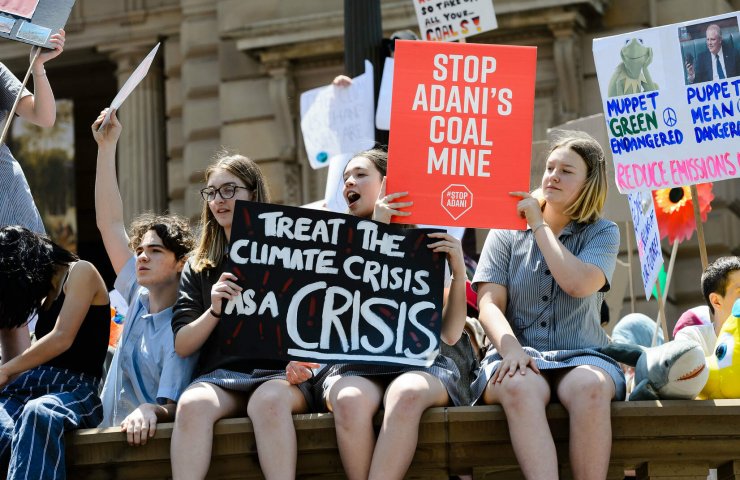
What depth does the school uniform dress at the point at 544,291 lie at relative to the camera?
17.4ft

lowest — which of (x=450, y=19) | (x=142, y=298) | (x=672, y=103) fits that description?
(x=142, y=298)

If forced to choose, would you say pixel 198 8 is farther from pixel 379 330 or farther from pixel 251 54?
pixel 379 330

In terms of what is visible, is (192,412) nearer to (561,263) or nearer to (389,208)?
(389,208)

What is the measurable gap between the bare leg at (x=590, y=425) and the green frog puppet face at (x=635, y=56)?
1.91 metres

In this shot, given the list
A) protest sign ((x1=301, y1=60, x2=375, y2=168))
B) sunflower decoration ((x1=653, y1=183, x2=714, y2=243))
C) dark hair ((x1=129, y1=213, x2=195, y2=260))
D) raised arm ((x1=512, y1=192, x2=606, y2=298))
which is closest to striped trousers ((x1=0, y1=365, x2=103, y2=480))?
dark hair ((x1=129, y1=213, x2=195, y2=260))

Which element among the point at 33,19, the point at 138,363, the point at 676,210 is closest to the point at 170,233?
the point at 138,363

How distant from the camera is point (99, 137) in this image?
5926 millimetres

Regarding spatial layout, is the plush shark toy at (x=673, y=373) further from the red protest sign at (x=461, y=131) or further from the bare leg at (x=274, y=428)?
the bare leg at (x=274, y=428)

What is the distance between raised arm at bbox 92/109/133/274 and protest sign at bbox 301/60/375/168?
7.75 feet

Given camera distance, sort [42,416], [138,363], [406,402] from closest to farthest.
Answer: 1. [406,402]
2. [42,416]
3. [138,363]

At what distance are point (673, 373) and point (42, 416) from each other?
83.3 inches

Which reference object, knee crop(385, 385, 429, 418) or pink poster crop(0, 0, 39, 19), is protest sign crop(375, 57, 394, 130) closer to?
pink poster crop(0, 0, 39, 19)

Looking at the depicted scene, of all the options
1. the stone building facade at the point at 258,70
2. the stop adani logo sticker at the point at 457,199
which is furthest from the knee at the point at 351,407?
the stone building facade at the point at 258,70

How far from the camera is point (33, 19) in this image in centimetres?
621
